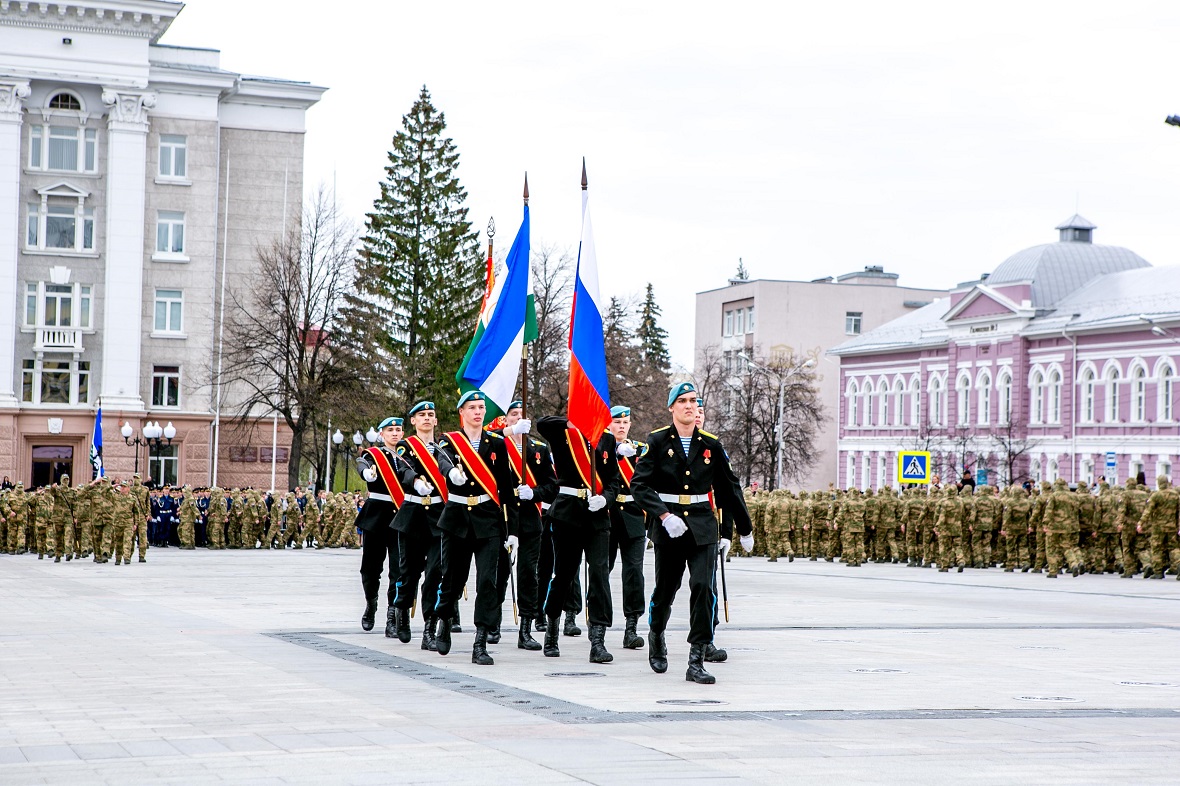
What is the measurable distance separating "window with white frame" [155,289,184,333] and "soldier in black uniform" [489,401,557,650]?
49.5 metres

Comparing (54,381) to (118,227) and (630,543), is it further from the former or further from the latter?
(630,543)

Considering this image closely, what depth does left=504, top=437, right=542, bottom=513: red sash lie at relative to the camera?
13.2 metres

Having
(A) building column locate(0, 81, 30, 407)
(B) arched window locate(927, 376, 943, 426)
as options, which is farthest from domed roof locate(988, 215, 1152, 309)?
(A) building column locate(0, 81, 30, 407)

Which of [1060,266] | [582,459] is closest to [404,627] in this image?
[582,459]

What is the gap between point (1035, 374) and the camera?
235 ft

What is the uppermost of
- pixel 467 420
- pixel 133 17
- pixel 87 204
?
pixel 133 17

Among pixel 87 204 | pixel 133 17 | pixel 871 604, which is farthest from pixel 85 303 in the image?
pixel 871 604

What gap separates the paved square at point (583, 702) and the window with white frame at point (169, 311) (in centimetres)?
4392

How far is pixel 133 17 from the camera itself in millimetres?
58406

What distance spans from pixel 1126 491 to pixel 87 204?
141 ft

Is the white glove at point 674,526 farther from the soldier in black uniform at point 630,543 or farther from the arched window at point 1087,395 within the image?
the arched window at point 1087,395

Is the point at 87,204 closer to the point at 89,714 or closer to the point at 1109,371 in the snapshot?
the point at 1109,371

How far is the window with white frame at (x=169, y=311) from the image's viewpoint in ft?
201

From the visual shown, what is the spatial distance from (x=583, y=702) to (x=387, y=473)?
5.46 m
